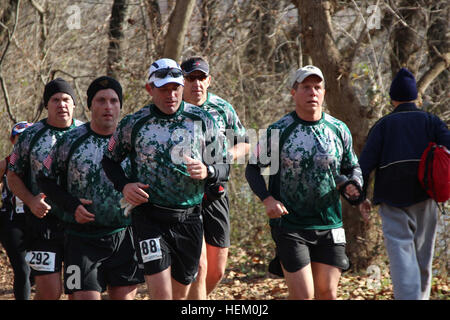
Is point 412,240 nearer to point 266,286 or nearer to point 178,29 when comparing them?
point 266,286

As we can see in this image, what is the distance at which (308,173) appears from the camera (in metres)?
5.26

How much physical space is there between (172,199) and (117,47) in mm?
7425

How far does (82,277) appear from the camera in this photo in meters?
5.21

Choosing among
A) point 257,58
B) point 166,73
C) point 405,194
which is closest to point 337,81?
point 405,194

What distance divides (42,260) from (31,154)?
3.20 feet

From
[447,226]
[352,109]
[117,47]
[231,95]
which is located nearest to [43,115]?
[117,47]

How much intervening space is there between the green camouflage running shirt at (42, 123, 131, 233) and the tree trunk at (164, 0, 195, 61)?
322 cm

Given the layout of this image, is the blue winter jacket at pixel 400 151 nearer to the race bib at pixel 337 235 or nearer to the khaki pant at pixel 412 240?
the khaki pant at pixel 412 240

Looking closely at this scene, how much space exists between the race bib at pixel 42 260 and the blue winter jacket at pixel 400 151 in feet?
9.07

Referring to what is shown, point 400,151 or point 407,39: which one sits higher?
point 407,39

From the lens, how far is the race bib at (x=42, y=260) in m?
5.89

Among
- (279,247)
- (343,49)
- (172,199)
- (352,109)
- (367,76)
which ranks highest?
(343,49)

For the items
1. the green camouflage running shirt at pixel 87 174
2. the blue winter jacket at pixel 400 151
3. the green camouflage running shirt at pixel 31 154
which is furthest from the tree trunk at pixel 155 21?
the blue winter jacket at pixel 400 151
